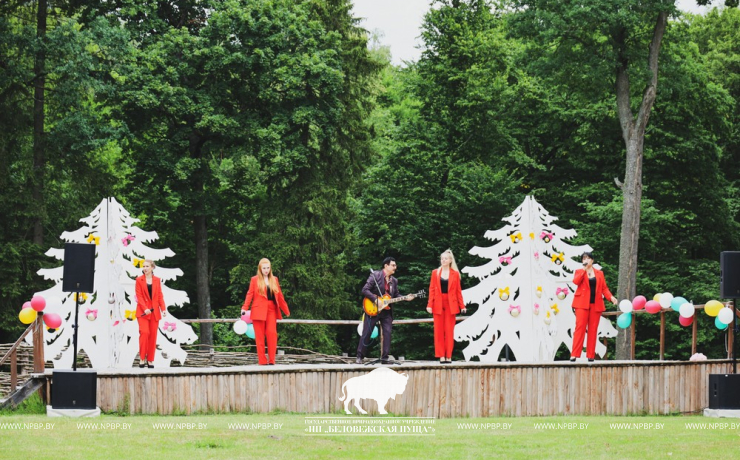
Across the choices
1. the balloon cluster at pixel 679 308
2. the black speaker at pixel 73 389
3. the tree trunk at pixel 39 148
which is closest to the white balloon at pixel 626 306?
the balloon cluster at pixel 679 308

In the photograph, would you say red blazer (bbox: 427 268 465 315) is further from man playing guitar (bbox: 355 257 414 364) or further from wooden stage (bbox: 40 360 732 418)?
wooden stage (bbox: 40 360 732 418)

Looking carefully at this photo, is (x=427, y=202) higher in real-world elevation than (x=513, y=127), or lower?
lower

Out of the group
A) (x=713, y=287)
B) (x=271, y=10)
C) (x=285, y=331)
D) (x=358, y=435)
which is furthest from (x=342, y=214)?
(x=358, y=435)

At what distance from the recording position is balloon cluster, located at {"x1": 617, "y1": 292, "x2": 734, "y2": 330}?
14.7m

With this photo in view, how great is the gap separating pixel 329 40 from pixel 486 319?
15.7 metres

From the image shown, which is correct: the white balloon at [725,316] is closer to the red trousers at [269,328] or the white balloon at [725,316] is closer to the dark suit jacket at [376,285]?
the dark suit jacket at [376,285]

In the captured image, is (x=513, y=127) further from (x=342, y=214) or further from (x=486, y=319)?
(x=486, y=319)

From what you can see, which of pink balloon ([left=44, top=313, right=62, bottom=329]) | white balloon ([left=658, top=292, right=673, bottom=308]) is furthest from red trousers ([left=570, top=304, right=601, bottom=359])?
pink balloon ([left=44, top=313, right=62, bottom=329])

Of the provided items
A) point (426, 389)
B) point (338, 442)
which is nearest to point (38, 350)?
point (426, 389)

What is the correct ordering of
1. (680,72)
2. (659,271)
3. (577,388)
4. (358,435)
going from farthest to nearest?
1. (659,271)
2. (680,72)
3. (577,388)
4. (358,435)

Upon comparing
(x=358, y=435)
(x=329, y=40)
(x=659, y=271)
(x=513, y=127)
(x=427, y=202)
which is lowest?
(x=358, y=435)

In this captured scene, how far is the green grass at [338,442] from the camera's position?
9.16 meters

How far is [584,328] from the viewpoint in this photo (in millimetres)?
15695

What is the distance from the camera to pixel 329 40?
30.2 meters
